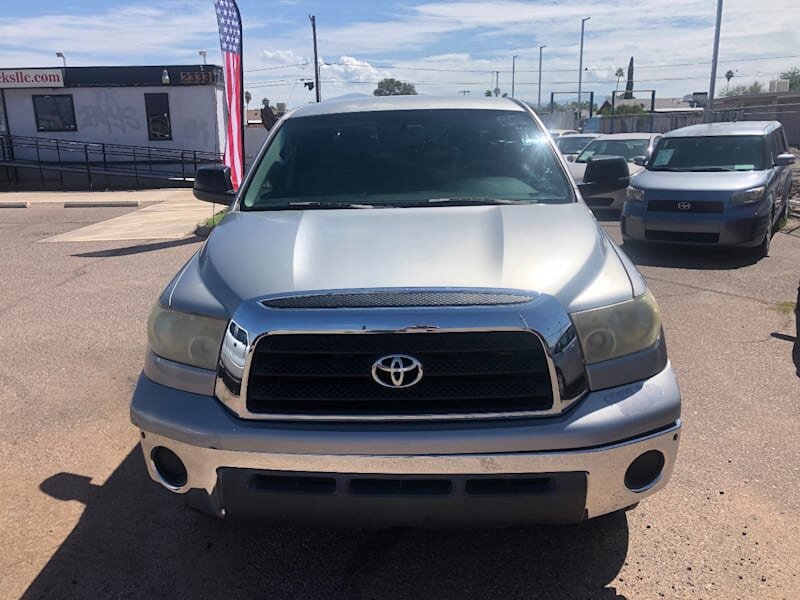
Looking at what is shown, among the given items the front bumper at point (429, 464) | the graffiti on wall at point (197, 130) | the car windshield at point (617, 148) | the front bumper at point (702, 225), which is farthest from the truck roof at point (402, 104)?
the graffiti on wall at point (197, 130)

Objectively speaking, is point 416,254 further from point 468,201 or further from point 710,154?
point 710,154

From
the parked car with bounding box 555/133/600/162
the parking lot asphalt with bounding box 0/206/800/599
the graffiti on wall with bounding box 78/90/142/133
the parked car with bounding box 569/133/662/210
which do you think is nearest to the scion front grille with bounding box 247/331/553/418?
the parking lot asphalt with bounding box 0/206/800/599

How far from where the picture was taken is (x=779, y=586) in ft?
8.48

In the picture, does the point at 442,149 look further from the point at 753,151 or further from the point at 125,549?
the point at 753,151

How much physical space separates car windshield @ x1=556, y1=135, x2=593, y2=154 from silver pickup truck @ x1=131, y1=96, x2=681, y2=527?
54.5 feet

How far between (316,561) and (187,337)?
3.46 feet

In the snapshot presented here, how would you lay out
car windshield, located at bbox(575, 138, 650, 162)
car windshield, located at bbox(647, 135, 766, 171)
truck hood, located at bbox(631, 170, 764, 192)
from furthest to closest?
car windshield, located at bbox(575, 138, 650, 162) < car windshield, located at bbox(647, 135, 766, 171) < truck hood, located at bbox(631, 170, 764, 192)

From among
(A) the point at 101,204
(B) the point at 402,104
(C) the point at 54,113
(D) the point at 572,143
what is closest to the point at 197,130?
(C) the point at 54,113

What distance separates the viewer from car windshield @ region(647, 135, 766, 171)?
9570 mm

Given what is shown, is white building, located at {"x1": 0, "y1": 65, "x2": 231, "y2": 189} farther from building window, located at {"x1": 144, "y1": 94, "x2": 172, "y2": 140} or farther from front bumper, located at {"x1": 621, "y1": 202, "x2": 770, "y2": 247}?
front bumper, located at {"x1": 621, "y1": 202, "x2": 770, "y2": 247}

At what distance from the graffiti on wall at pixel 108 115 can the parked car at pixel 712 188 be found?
20891 millimetres

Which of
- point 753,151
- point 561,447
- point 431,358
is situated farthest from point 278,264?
point 753,151

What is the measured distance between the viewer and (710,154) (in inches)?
388

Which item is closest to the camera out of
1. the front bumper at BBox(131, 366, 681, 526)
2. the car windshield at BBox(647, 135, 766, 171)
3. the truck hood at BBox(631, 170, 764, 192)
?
the front bumper at BBox(131, 366, 681, 526)
